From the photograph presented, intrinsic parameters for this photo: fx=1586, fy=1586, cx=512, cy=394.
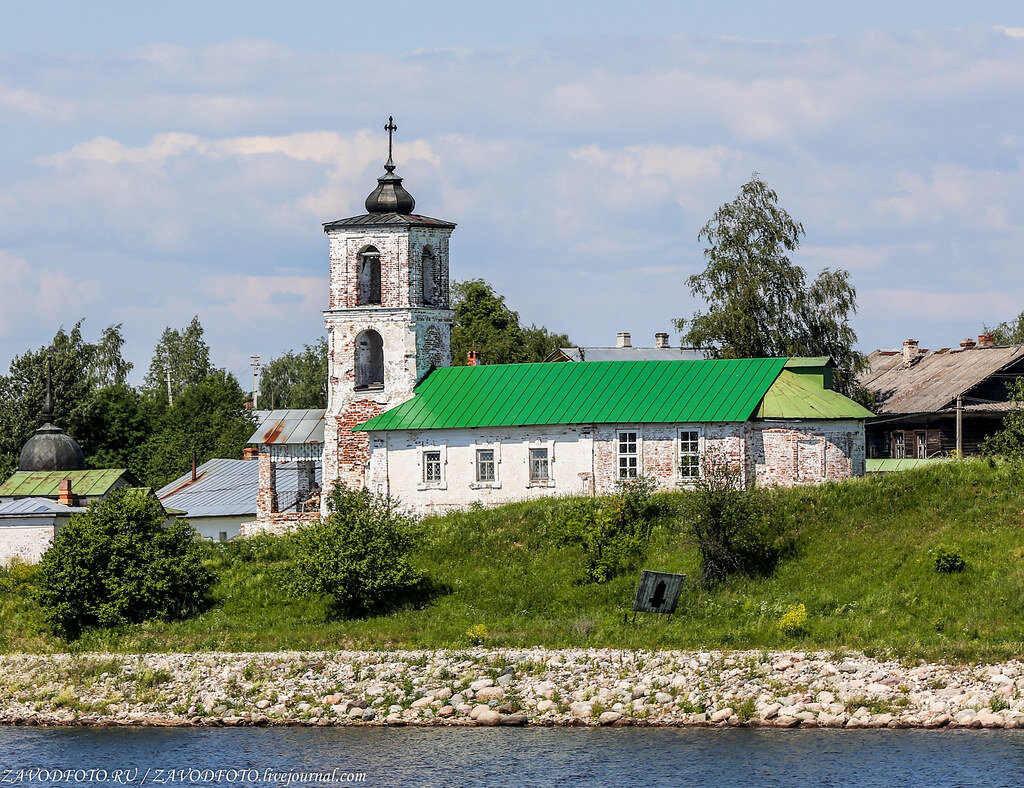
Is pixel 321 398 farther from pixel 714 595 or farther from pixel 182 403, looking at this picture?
pixel 714 595

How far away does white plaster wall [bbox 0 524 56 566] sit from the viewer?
4669 centimetres

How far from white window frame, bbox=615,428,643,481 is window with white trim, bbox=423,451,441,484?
528cm

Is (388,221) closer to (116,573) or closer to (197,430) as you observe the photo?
(116,573)

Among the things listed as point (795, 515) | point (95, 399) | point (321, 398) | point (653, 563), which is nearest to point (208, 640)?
point (653, 563)

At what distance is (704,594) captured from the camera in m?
38.2

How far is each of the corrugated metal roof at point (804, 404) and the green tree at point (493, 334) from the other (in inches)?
1184

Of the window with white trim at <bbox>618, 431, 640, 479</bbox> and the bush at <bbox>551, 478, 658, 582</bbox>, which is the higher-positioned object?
the window with white trim at <bbox>618, 431, 640, 479</bbox>

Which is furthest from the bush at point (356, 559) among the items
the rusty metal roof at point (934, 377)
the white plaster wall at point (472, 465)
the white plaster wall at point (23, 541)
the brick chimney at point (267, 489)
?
the rusty metal roof at point (934, 377)

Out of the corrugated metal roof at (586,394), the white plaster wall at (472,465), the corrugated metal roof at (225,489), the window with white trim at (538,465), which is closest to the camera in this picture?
the corrugated metal roof at (586,394)

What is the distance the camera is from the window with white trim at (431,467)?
45906 millimetres

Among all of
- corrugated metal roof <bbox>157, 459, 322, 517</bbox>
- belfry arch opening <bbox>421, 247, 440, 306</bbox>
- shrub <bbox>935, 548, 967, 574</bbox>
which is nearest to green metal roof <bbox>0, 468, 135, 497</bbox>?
corrugated metal roof <bbox>157, 459, 322, 517</bbox>

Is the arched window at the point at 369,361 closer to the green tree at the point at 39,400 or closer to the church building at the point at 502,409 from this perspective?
the church building at the point at 502,409

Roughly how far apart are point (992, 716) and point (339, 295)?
2442 centimetres

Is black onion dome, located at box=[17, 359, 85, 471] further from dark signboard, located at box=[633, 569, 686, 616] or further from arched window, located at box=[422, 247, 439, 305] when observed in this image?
dark signboard, located at box=[633, 569, 686, 616]
